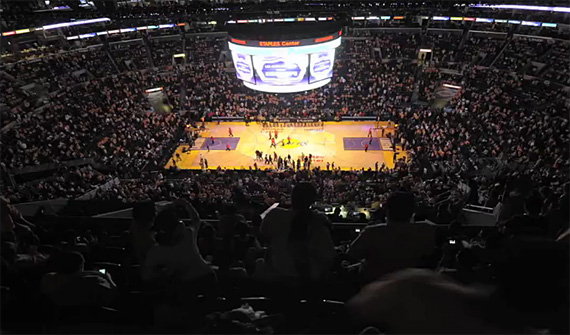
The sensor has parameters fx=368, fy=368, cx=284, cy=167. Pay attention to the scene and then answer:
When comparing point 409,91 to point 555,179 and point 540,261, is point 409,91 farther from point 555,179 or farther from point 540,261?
point 540,261

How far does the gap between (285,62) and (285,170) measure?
25.9 feet

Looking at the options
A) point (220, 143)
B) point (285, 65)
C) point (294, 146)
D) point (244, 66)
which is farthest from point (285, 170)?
point (244, 66)

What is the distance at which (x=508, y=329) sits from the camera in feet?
6.88

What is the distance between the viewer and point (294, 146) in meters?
30.5

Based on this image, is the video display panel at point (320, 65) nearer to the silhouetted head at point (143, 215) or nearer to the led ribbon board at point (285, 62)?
the led ribbon board at point (285, 62)

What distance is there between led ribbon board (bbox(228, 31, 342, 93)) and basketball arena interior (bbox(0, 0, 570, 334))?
16cm

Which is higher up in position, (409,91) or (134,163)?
(409,91)

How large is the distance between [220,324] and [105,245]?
14.6 ft

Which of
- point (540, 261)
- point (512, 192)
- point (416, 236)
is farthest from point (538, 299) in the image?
point (512, 192)

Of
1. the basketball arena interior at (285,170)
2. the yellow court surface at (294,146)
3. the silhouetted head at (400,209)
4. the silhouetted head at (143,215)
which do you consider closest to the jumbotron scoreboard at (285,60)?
the basketball arena interior at (285,170)

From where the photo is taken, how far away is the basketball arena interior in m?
3.52

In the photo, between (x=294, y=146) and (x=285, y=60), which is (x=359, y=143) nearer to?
(x=294, y=146)

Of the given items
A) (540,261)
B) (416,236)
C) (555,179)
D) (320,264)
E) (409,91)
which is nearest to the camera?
(540,261)

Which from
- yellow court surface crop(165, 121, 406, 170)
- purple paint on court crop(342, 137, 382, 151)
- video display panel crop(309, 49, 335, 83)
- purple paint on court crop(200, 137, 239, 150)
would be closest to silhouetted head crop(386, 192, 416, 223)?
yellow court surface crop(165, 121, 406, 170)
